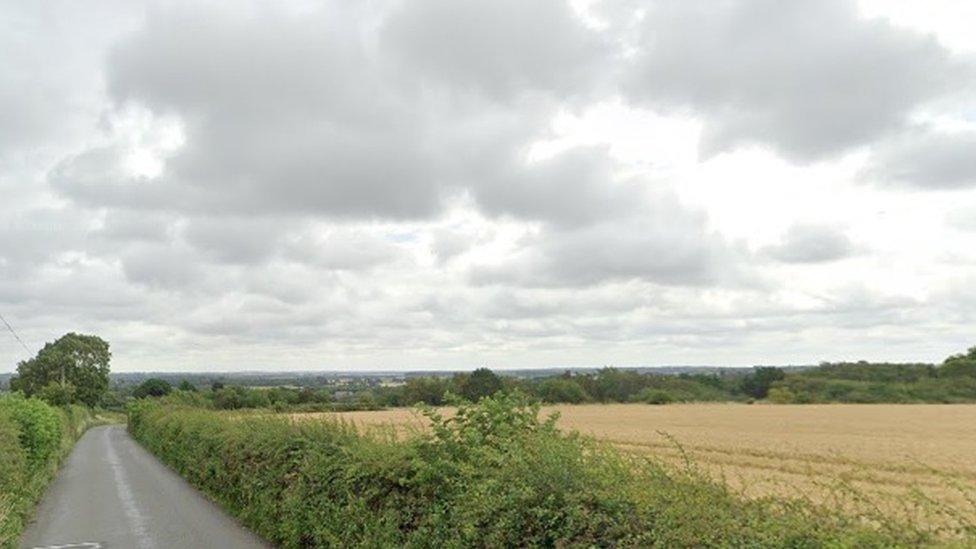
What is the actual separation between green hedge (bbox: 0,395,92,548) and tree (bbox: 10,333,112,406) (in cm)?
8744


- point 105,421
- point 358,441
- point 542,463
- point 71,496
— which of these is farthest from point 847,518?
→ point 105,421

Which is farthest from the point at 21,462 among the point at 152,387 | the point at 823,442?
the point at 152,387

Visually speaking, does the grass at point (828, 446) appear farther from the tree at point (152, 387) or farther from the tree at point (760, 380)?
the tree at point (152, 387)

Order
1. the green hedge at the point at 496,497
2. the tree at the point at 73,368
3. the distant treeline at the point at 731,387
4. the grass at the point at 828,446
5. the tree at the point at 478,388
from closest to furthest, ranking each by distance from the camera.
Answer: the green hedge at the point at 496,497 < the grass at the point at 828,446 < the tree at the point at 478,388 < the distant treeline at the point at 731,387 < the tree at the point at 73,368

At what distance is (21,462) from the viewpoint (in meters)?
18.5

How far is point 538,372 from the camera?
264 feet

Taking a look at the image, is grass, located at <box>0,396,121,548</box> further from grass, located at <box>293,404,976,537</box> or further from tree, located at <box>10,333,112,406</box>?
tree, located at <box>10,333,112,406</box>

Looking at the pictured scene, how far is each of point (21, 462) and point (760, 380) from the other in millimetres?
81509

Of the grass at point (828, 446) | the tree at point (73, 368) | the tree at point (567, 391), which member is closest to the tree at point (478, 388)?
the grass at point (828, 446)

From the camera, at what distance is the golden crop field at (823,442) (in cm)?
1485

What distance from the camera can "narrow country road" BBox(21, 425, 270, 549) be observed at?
1298 cm

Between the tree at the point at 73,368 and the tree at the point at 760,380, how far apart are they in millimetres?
87288

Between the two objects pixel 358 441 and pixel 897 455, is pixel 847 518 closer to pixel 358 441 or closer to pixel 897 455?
pixel 358 441

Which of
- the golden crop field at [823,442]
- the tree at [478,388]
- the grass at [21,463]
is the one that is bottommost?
the golden crop field at [823,442]
